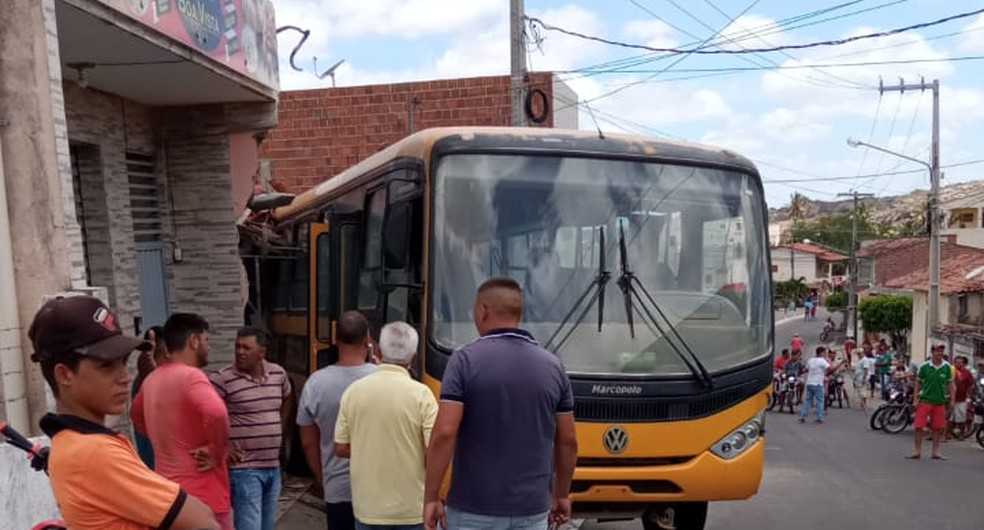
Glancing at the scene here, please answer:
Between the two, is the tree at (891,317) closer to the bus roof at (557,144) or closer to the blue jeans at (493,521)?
the bus roof at (557,144)

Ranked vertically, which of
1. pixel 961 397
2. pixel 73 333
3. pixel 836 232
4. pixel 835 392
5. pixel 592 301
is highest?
pixel 73 333

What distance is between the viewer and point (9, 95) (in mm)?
4777

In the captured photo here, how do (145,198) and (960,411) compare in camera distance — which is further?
(960,411)

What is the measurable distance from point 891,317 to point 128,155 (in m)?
40.0

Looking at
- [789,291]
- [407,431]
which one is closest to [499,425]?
[407,431]

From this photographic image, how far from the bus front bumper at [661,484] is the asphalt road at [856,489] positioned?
1.93 metres

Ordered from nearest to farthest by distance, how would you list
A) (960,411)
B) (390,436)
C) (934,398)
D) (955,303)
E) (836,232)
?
1. (390,436)
2. (934,398)
3. (960,411)
4. (955,303)
5. (836,232)

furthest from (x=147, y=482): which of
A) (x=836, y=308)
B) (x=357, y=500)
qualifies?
(x=836, y=308)

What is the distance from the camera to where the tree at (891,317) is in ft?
137

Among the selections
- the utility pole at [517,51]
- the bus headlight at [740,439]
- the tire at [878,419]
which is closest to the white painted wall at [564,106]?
the utility pole at [517,51]

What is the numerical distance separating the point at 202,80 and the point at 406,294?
4620 millimetres

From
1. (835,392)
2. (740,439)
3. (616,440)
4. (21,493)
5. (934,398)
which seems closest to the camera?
(21,493)

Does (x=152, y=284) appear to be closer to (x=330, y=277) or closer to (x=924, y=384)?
(x=330, y=277)

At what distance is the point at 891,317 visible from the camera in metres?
42.3
